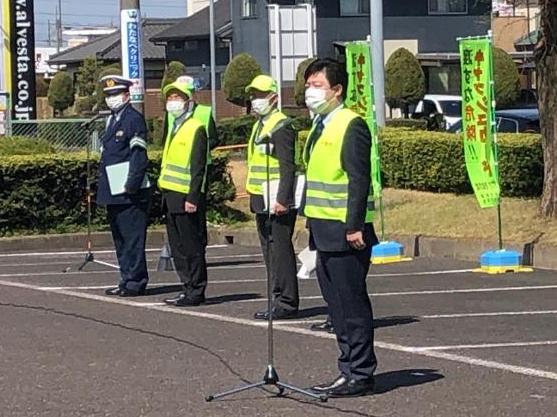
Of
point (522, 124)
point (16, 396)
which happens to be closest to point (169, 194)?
point (16, 396)

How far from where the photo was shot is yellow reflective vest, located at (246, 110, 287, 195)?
10.3m

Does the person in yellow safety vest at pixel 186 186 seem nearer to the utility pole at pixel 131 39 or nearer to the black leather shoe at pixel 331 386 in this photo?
the black leather shoe at pixel 331 386

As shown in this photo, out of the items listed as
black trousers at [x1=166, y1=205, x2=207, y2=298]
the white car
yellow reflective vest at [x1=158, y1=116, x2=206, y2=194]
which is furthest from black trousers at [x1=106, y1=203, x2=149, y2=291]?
the white car

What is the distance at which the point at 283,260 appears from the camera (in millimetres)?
10453

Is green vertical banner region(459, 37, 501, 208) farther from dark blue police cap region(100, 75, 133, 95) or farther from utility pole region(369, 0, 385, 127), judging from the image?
utility pole region(369, 0, 385, 127)

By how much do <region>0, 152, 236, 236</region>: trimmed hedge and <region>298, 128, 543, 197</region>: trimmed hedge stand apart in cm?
339

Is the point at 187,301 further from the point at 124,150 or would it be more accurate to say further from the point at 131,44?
the point at 131,44

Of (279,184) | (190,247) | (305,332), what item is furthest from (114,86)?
(305,332)

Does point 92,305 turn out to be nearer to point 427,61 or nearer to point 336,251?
point 336,251

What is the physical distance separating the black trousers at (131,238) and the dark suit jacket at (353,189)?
449cm

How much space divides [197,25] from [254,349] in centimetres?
5985

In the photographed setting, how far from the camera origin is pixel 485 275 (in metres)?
13.7

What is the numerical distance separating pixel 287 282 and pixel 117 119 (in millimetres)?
2467

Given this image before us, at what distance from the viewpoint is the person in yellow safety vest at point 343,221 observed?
7.41 m
